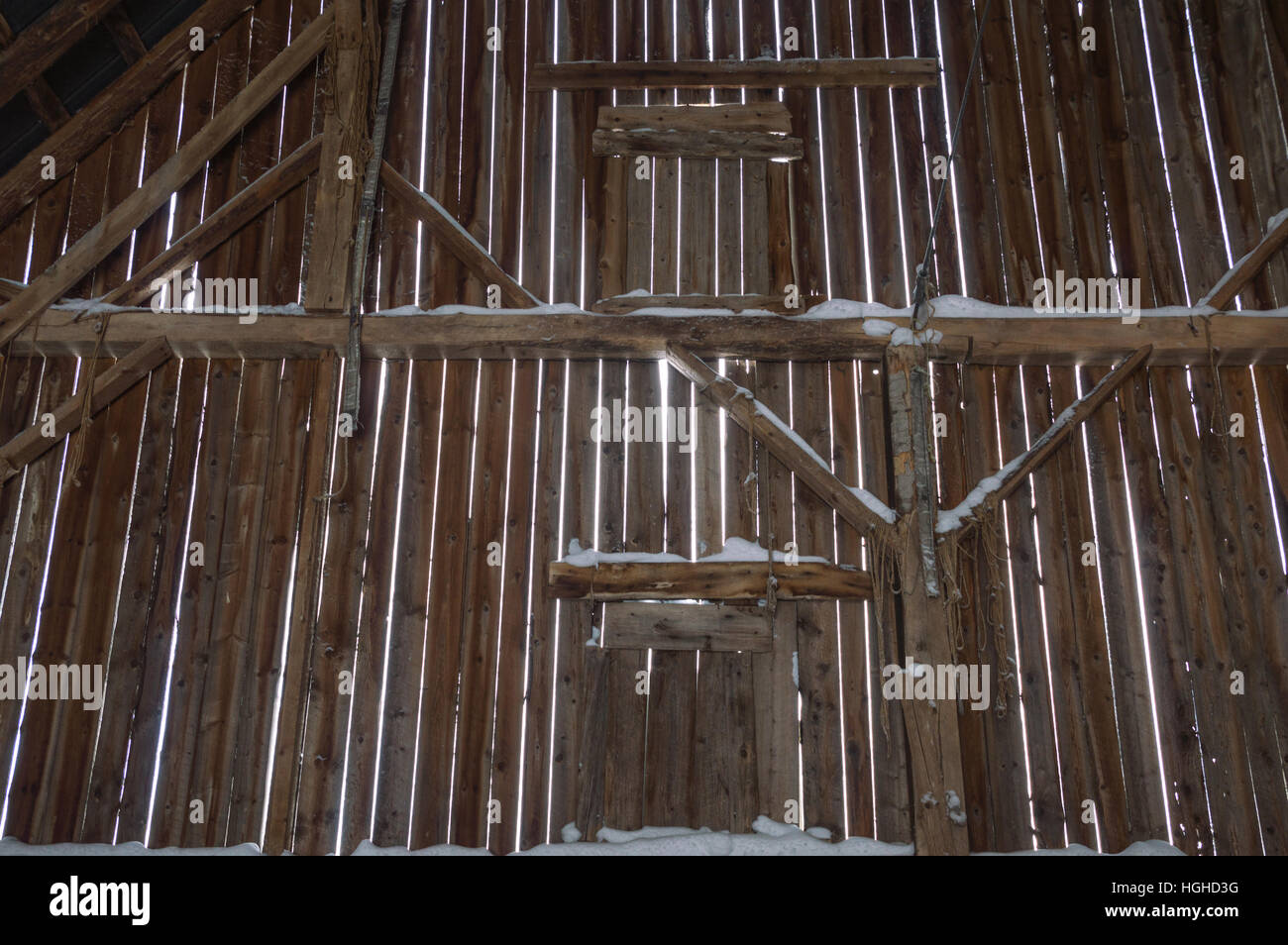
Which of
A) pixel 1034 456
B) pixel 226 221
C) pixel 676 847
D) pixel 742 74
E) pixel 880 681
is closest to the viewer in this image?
pixel 676 847

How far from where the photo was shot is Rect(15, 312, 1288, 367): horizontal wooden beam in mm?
5762

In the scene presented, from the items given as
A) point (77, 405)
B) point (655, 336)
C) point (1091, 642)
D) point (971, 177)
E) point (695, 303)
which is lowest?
point (1091, 642)

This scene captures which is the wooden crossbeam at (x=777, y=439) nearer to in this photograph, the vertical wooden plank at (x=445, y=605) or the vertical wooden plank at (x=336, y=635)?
the vertical wooden plank at (x=445, y=605)

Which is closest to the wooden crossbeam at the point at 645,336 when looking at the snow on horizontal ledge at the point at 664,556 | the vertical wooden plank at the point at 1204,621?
the vertical wooden plank at the point at 1204,621

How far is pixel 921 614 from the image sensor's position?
211 inches

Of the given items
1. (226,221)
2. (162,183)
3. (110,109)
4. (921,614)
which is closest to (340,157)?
(226,221)

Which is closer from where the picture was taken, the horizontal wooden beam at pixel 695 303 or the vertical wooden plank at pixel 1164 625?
the vertical wooden plank at pixel 1164 625

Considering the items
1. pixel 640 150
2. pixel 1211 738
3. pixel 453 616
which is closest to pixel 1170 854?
pixel 1211 738

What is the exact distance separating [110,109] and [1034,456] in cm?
562

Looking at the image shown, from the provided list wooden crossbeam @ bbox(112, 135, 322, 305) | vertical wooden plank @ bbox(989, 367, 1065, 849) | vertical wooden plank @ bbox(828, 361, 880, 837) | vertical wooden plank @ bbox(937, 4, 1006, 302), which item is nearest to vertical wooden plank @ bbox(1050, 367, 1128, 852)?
vertical wooden plank @ bbox(989, 367, 1065, 849)

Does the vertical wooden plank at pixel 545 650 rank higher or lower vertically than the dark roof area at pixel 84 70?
lower

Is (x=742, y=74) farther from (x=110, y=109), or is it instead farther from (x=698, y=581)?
(x=110, y=109)

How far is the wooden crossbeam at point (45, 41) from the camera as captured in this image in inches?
219

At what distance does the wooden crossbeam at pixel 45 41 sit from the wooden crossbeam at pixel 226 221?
1084 mm
